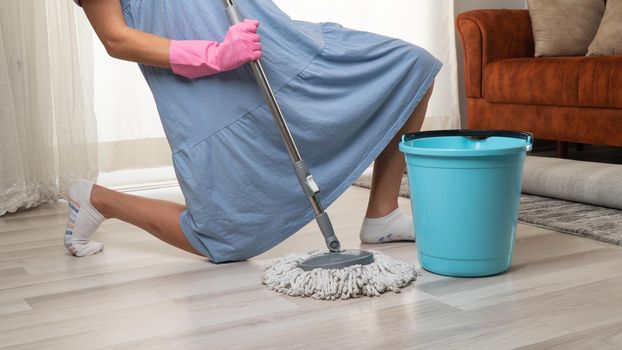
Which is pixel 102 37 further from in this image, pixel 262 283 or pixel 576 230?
pixel 576 230

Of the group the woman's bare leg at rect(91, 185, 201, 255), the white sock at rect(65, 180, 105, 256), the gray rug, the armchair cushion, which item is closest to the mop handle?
the woman's bare leg at rect(91, 185, 201, 255)

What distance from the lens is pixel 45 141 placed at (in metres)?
2.71

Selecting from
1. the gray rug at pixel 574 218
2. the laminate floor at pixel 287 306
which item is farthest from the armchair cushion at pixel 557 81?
the laminate floor at pixel 287 306

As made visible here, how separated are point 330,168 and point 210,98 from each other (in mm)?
306

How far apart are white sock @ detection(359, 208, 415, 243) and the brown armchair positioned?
121 centimetres

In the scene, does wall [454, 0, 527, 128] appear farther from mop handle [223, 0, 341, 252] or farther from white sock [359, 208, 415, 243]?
mop handle [223, 0, 341, 252]

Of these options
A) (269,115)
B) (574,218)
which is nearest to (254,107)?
(269,115)

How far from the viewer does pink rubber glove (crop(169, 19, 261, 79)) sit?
5.27ft

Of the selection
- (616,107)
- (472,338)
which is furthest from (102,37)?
(616,107)

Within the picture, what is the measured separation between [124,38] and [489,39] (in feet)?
6.63

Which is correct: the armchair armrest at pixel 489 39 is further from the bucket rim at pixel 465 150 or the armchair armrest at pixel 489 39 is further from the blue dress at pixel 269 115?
the bucket rim at pixel 465 150

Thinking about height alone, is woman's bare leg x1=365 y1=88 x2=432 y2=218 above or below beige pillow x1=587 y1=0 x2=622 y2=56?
below

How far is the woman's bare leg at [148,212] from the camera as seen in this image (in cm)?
182

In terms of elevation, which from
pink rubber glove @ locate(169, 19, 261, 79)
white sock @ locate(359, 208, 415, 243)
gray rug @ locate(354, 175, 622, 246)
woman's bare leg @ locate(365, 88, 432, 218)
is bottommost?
gray rug @ locate(354, 175, 622, 246)
